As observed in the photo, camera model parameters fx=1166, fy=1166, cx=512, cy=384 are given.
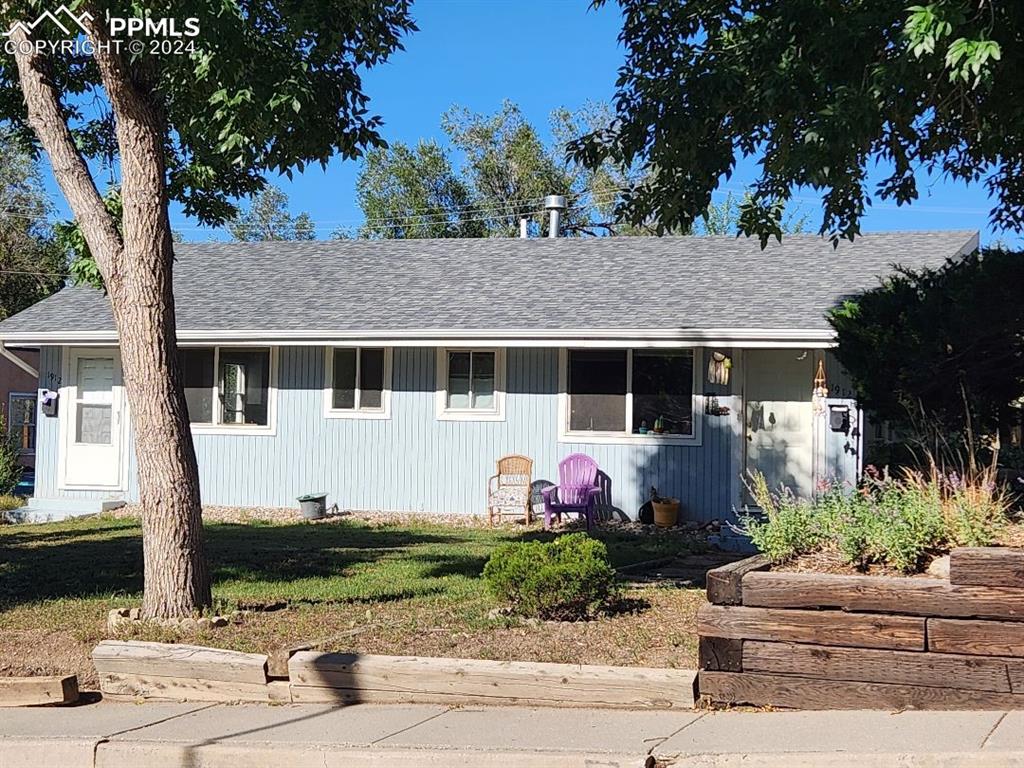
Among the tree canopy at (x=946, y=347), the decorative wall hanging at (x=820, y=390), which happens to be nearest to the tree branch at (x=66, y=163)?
the tree canopy at (x=946, y=347)

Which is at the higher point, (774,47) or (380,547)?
(774,47)

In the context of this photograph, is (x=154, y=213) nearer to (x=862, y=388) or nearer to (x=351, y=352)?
(x=862, y=388)

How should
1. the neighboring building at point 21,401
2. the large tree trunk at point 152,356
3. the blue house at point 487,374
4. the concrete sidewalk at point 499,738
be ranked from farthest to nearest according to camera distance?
1. the neighboring building at point 21,401
2. the blue house at point 487,374
3. the large tree trunk at point 152,356
4. the concrete sidewalk at point 499,738

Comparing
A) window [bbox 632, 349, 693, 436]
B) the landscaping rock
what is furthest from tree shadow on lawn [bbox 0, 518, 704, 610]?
the landscaping rock

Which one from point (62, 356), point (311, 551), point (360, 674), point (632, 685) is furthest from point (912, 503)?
point (62, 356)

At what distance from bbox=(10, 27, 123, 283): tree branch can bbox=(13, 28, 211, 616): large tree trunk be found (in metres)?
0.02

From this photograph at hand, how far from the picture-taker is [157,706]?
7285mm

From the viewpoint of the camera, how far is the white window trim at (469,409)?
670 inches

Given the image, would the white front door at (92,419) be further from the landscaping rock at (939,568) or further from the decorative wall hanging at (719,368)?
the landscaping rock at (939,568)

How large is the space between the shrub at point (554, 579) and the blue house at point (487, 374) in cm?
750

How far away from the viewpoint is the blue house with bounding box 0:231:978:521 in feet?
52.5

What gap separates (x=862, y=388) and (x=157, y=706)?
7.75 metres

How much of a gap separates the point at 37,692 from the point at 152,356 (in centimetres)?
251

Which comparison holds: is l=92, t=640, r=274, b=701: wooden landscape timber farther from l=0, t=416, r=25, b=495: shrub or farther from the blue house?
l=0, t=416, r=25, b=495: shrub
